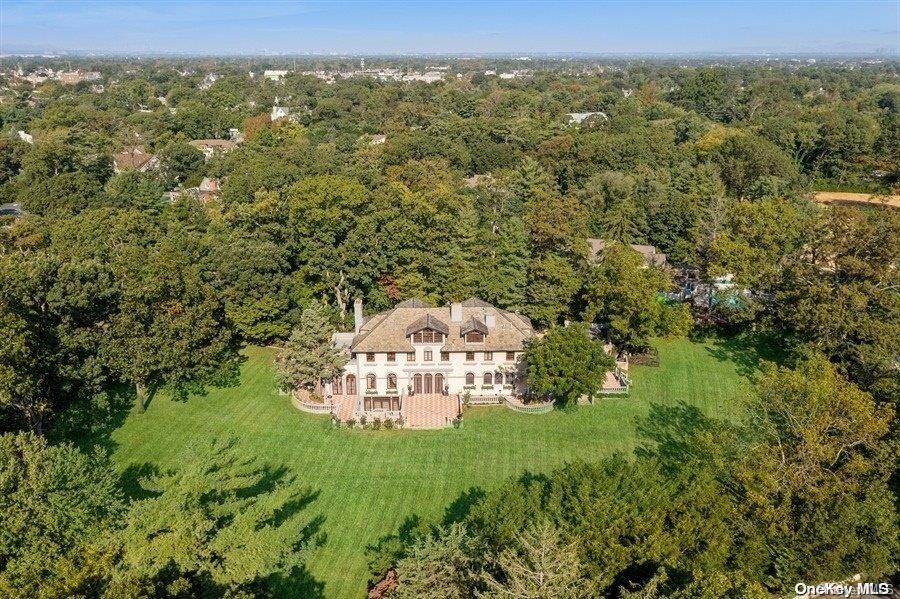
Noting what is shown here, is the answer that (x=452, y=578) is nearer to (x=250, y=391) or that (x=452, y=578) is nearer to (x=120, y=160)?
(x=250, y=391)

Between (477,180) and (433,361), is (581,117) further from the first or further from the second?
(433,361)

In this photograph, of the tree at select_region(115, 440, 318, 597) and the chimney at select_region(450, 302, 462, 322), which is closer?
the tree at select_region(115, 440, 318, 597)

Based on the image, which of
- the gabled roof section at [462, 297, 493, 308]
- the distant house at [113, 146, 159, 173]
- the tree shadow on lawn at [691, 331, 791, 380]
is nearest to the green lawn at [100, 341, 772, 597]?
the tree shadow on lawn at [691, 331, 791, 380]

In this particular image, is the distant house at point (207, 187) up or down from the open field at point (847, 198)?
up

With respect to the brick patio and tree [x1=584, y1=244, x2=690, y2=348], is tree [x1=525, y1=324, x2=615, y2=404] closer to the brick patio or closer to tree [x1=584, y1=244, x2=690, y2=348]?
the brick patio

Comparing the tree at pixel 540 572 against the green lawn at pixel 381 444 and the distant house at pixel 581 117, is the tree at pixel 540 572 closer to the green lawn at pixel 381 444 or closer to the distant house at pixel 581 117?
the green lawn at pixel 381 444

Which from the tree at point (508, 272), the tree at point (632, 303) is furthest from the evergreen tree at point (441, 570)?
the tree at point (508, 272)

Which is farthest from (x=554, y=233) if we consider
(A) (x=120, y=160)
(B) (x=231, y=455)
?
(A) (x=120, y=160)
